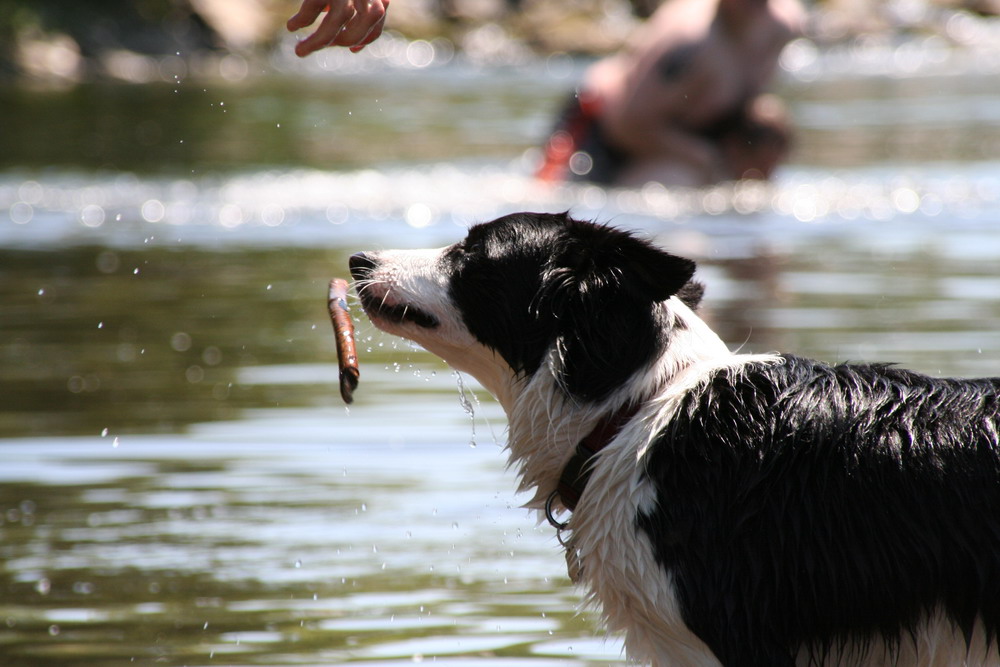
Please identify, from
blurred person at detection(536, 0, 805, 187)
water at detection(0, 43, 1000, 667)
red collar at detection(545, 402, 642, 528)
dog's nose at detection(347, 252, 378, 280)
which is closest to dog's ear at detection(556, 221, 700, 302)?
red collar at detection(545, 402, 642, 528)

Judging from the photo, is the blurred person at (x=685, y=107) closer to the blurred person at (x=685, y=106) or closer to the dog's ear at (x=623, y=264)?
the blurred person at (x=685, y=106)

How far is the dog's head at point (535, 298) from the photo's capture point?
3.88 metres

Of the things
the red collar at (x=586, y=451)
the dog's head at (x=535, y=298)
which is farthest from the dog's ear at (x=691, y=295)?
the red collar at (x=586, y=451)

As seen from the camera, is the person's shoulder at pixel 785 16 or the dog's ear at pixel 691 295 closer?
the dog's ear at pixel 691 295

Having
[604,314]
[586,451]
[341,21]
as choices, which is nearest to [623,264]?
[604,314]

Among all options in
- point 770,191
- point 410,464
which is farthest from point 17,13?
point 410,464

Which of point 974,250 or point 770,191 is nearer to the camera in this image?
point 974,250

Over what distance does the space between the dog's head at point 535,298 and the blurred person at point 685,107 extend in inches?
405

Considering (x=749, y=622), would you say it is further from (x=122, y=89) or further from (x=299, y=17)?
(x=122, y=89)

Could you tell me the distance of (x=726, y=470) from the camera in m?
3.71

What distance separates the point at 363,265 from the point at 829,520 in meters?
1.50

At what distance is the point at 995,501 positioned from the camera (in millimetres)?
3598

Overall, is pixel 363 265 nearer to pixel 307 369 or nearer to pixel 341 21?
pixel 341 21

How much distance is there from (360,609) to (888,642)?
223cm
